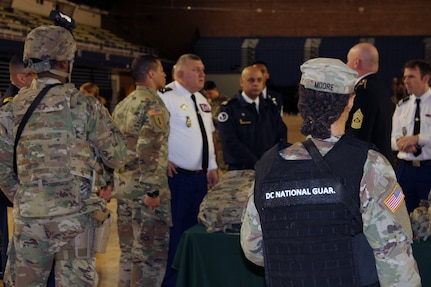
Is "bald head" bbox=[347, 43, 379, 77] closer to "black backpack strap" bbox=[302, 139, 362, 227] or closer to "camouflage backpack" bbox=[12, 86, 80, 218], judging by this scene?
"camouflage backpack" bbox=[12, 86, 80, 218]

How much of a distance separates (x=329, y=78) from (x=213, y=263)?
5.86 ft

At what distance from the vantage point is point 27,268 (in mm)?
2574

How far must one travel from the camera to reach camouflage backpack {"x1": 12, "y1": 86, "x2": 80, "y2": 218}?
8.46 ft

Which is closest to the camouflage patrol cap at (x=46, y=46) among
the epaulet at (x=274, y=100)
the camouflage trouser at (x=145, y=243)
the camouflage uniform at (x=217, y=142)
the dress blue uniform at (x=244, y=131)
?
the camouflage trouser at (x=145, y=243)

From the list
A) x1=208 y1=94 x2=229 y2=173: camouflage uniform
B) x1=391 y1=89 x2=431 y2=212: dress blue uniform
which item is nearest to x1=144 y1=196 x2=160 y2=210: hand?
x1=391 y1=89 x2=431 y2=212: dress blue uniform

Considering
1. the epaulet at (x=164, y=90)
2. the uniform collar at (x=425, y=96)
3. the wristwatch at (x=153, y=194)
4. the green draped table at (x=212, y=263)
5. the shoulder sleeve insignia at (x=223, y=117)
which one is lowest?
the green draped table at (x=212, y=263)

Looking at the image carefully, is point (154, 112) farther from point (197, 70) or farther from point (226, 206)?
point (226, 206)

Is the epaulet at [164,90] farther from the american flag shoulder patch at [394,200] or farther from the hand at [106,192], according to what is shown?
the american flag shoulder patch at [394,200]

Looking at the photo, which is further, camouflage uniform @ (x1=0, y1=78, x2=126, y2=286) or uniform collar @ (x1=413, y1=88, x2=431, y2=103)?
uniform collar @ (x1=413, y1=88, x2=431, y2=103)

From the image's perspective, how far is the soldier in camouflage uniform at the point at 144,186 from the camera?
3822mm

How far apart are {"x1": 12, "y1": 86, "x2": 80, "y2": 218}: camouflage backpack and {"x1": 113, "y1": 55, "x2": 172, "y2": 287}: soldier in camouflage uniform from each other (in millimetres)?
1214

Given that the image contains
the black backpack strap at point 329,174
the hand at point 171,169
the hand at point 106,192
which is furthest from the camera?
the hand at point 171,169

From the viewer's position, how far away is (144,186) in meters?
3.86

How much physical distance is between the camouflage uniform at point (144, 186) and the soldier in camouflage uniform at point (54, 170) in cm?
111
